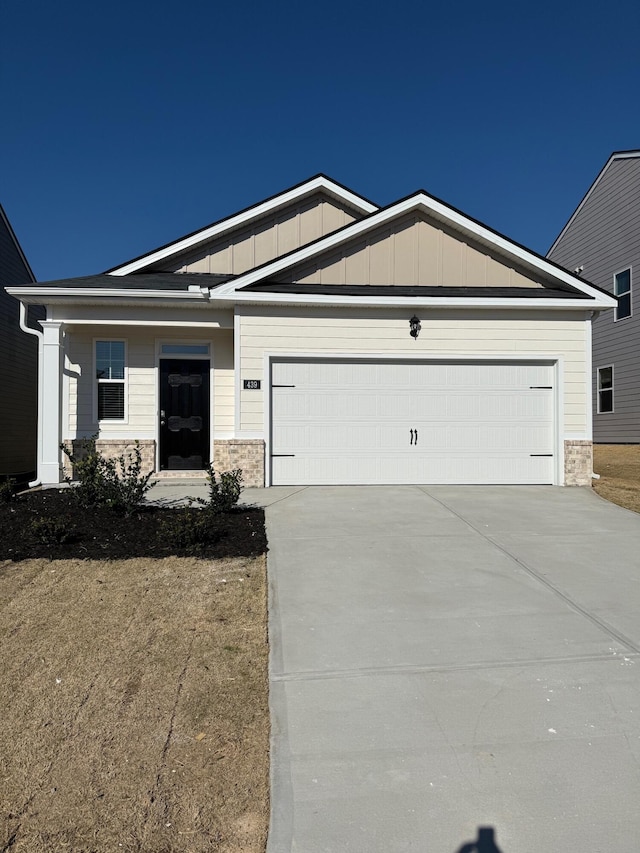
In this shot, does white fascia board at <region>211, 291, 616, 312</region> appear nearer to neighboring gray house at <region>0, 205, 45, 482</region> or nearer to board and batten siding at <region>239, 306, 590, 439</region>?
board and batten siding at <region>239, 306, 590, 439</region>

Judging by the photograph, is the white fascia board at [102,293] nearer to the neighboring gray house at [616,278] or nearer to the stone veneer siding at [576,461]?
the stone veneer siding at [576,461]

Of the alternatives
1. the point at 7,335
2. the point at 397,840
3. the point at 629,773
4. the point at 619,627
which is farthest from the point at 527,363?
the point at 7,335

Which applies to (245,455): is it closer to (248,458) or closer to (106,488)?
(248,458)

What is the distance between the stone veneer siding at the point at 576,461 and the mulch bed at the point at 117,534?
18.3ft

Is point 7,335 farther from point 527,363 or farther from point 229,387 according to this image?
point 527,363

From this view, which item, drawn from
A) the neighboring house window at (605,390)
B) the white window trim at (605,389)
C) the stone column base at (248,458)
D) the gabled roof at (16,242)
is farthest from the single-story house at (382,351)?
the neighboring house window at (605,390)

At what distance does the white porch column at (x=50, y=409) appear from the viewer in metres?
9.29

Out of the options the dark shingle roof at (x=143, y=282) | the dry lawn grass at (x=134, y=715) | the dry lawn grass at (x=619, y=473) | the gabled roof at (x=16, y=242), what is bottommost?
the dry lawn grass at (x=134, y=715)

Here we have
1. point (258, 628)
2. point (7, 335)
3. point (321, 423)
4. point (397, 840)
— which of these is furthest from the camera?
point (7, 335)

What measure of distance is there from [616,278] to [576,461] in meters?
11.6

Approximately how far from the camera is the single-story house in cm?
932

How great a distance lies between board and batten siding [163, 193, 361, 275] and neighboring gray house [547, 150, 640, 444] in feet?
32.9

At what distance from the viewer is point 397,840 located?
85.3 inches

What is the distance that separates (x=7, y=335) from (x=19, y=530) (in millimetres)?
10820
